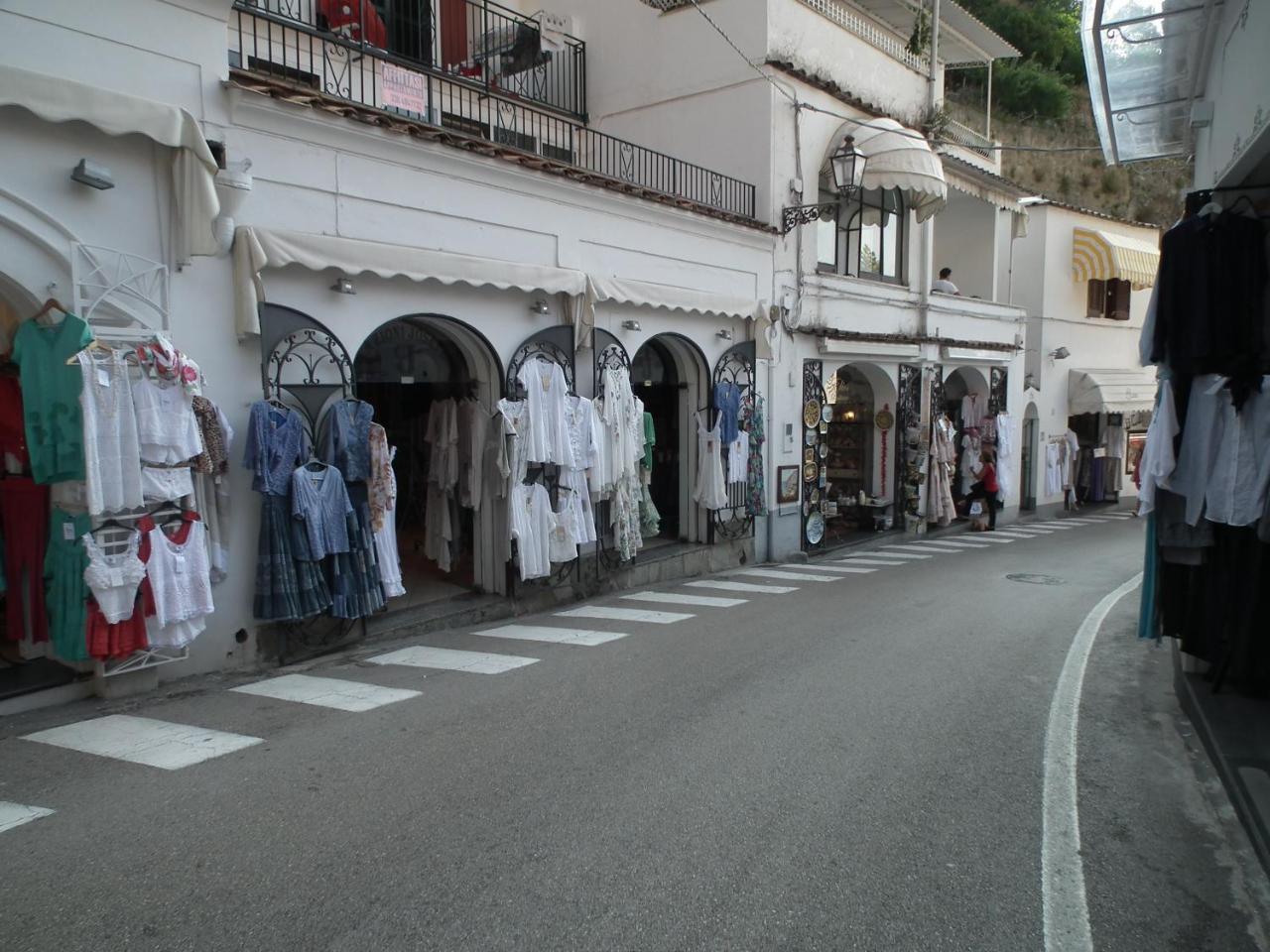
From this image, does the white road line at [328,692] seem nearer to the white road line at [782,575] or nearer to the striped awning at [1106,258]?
the white road line at [782,575]

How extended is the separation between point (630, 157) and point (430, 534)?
22.5ft

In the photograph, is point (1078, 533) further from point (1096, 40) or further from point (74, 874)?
point (74, 874)

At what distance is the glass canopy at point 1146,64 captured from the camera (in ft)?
18.9

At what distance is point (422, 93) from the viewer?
923cm

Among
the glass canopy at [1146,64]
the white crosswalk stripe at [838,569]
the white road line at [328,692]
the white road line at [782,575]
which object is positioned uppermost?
the glass canopy at [1146,64]

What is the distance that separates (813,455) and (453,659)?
884 centimetres

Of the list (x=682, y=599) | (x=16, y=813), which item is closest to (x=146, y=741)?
(x=16, y=813)

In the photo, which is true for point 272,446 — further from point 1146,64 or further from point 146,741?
point 1146,64

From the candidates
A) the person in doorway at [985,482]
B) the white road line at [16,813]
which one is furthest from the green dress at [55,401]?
the person in doorway at [985,482]

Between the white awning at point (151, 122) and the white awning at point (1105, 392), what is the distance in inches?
883

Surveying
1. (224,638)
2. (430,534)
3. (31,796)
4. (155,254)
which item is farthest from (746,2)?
(31,796)

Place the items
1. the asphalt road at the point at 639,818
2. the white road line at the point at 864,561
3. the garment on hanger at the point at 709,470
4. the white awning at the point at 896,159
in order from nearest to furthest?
the asphalt road at the point at 639,818 → the garment on hanger at the point at 709,470 → the white road line at the point at 864,561 → the white awning at the point at 896,159

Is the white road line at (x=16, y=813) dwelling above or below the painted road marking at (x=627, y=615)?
above

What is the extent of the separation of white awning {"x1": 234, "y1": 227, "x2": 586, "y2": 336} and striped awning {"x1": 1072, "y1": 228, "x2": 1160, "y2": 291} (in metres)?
17.8
